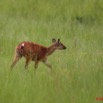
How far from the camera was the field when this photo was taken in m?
7.12

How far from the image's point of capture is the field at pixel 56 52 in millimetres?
7125

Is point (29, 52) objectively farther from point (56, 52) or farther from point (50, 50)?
point (56, 52)

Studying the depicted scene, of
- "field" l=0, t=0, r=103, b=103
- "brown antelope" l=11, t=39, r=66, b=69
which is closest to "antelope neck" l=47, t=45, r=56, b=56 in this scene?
"field" l=0, t=0, r=103, b=103

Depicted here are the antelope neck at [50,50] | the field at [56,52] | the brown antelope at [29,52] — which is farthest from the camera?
the antelope neck at [50,50]

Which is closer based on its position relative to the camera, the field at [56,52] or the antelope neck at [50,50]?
the field at [56,52]

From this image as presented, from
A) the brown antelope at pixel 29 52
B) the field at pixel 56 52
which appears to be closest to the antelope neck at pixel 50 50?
the field at pixel 56 52

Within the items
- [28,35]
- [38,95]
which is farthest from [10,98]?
[28,35]

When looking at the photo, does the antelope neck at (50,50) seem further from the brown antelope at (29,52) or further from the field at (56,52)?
the brown antelope at (29,52)

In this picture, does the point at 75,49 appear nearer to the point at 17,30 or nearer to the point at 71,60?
the point at 71,60

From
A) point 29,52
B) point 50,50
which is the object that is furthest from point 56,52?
point 29,52

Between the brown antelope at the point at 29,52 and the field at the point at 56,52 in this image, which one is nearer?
the field at the point at 56,52

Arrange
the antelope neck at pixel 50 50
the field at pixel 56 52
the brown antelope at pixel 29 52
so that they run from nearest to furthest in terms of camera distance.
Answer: the field at pixel 56 52 < the brown antelope at pixel 29 52 < the antelope neck at pixel 50 50

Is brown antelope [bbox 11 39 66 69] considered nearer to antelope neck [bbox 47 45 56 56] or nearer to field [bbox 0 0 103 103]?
field [bbox 0 0 103 103]

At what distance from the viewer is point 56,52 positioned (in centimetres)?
1292
